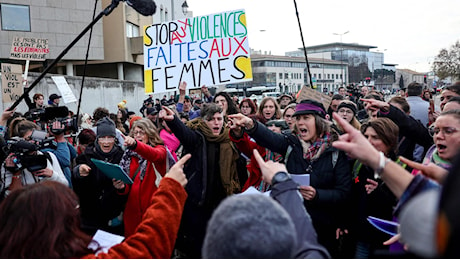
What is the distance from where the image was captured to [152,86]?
607 centimetres

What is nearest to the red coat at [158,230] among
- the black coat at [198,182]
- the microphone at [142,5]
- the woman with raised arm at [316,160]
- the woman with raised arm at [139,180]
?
the woman with raised arm at [316,160]

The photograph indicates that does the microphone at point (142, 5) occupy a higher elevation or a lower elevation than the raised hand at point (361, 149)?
higher

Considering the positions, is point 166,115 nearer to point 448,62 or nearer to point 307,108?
point 307,108

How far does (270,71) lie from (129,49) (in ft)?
175

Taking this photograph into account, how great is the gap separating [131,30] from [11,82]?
82.7 ft

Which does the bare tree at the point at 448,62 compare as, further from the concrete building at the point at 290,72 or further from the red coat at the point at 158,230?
the red coat at the point at 158,230

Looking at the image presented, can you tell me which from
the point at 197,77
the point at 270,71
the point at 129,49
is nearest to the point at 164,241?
the point at 197,77

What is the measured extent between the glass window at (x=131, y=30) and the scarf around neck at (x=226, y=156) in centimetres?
2852

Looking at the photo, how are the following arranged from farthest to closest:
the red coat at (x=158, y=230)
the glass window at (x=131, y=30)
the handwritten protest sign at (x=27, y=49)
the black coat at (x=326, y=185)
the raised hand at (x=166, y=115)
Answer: the glass window at (x=131, y=30)
the handwritten protest sign at (x=27, y=49)
the raised hand at (x=166, y=115)
the black coat at (x=326, y=185)
the red coat at (x=158, y=230)

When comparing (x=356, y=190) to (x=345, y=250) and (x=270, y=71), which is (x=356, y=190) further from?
(x=270, y=71)

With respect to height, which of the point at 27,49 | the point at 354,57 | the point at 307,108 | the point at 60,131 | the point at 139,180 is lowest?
the point at 139,180

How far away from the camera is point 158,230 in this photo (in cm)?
207

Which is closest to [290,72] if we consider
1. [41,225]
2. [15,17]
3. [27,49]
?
[15,17]

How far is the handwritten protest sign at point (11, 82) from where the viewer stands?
25.1 ft
